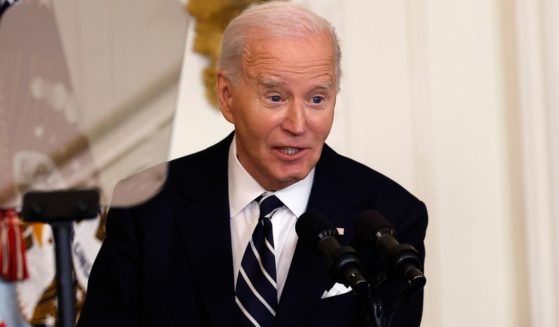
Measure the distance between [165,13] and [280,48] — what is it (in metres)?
1.11

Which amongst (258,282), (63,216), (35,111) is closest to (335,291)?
(258,282)

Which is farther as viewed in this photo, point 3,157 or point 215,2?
point 215,2

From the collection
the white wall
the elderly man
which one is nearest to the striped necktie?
the elderly man

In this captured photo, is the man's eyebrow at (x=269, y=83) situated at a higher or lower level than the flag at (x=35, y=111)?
lower

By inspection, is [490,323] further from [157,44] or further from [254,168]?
[157,44]

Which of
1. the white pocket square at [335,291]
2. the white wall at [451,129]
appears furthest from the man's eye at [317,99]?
the white wall at [451,129]

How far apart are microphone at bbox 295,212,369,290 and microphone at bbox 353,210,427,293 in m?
0.05

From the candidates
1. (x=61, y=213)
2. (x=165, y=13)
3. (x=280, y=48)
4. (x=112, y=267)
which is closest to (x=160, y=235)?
(x=112, y=267)

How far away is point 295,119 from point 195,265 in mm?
380

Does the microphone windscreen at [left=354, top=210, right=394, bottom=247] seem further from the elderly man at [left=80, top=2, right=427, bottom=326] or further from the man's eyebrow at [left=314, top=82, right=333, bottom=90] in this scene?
the man's eyebrow at [left=314, top=82, right=333, bottom=90]

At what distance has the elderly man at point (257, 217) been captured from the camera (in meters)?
1.92

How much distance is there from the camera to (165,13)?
83 centimetres

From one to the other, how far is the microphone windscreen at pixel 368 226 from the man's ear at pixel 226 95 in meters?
0.58

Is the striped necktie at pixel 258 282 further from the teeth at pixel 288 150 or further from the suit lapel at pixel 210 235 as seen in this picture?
the teeth at pixel 288 150
